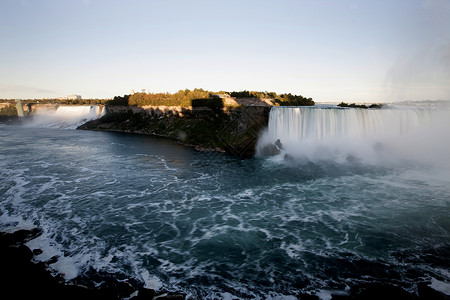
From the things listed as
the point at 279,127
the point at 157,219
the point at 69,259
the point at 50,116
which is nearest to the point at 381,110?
the point at 279,127

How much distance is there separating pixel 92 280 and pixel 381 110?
1614 inches

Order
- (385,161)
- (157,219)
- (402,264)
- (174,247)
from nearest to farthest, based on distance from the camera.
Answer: (402,264) → (174,247) → (157,219) → (385,161)

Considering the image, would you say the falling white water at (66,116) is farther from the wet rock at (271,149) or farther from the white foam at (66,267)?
the white foam at (66,267)

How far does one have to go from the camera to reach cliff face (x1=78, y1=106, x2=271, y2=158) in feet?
132

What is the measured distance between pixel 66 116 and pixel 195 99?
2550 inches

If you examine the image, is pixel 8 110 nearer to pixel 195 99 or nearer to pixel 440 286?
pixel 195 99

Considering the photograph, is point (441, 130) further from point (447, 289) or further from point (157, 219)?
point (157, 219)

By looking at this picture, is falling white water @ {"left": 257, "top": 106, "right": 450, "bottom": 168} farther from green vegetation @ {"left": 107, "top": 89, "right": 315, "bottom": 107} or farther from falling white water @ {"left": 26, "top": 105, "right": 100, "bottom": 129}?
falling white water @ {"left": 26, "top": 105, "right": 100, "bottom": 129}

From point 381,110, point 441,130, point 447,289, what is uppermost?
point 381,110

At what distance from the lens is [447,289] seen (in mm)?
9000

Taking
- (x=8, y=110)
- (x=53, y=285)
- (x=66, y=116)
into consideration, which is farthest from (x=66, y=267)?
(x=8, y=110)

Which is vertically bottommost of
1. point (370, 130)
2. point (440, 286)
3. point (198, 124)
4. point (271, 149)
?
point (440, 286)

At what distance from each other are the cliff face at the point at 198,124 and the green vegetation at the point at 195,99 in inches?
57.9

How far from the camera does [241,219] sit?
1519 cm
